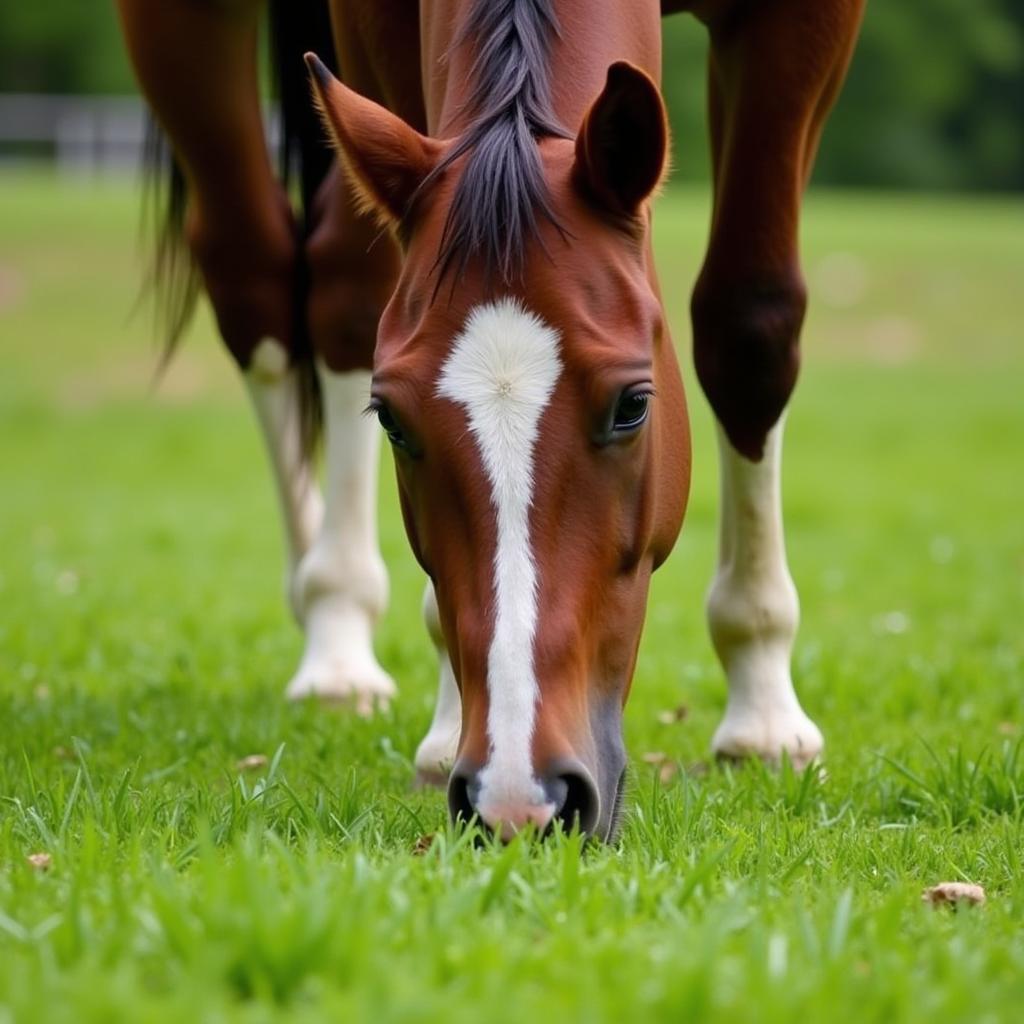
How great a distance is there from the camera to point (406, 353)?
9.36ft

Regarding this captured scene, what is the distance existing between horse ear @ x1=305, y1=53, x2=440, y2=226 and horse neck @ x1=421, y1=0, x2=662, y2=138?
0.17m

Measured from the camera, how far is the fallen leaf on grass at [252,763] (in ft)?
13.2

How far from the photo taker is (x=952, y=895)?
108 inches

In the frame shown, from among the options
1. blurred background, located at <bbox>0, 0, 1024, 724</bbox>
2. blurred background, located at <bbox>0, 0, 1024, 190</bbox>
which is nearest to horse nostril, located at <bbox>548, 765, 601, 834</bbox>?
blurred background, located at <bbox>0, 0, 1024, 724</bbox>

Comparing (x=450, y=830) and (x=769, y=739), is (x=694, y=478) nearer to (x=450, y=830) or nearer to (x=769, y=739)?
(x=769, y=739)

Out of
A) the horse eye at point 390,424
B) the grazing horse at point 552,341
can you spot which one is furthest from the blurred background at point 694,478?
the horse eye at point 390,424

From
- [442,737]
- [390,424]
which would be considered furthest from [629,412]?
[442,737]

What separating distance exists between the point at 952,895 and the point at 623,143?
4.62 feet

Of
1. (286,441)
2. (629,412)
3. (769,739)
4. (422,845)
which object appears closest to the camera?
(629,412)

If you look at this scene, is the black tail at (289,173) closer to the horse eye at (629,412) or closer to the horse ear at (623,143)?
the horse ear at (623,143)

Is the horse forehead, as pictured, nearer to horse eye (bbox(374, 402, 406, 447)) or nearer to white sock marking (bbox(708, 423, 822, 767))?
horse eye (bbox(374, 402, 406, 447))

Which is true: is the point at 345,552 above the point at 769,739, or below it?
below

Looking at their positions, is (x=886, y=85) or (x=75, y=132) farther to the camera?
(x=886, y=85)

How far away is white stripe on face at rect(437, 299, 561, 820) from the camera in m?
2.56
